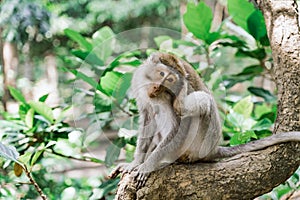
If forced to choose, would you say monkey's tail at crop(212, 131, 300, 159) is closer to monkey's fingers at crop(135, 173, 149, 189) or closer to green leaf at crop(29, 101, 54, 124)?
monkey's fingers at crop(135, 173, 149, 189)

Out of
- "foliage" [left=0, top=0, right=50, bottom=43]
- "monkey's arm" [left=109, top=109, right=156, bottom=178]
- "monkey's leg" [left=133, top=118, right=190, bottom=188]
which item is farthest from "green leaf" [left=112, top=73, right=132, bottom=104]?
"foliage" [left=0, top=0, right=50, bottom=43]

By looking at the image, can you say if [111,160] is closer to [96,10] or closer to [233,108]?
[233,108]

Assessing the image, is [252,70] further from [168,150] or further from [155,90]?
[155,90]

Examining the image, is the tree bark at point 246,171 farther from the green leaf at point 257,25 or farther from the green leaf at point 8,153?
the green leaf at point 257,25

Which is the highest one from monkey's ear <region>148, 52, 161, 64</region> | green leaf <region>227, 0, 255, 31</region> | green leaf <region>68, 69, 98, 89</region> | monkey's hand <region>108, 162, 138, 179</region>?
green leaf <region>227, 0, 255, 31</region>

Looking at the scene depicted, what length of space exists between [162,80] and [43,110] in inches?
33.4

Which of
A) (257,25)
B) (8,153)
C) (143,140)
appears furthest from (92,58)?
(257,25)

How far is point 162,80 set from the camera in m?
1.29

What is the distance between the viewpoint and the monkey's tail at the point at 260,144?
1.37 m

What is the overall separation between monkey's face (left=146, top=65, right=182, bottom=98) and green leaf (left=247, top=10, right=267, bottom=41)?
0.84 m

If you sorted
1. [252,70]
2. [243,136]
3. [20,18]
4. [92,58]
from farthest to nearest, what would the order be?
[20,18] < [252,70] < [92,58] < [243,136]

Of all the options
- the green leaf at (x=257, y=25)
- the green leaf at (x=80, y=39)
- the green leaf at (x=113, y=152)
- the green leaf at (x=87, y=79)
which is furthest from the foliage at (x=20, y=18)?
the green leaf at (x=257, y=25)

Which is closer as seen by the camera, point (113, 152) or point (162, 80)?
point (162, 80)

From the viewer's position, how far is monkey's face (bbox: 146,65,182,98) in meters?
1.27
